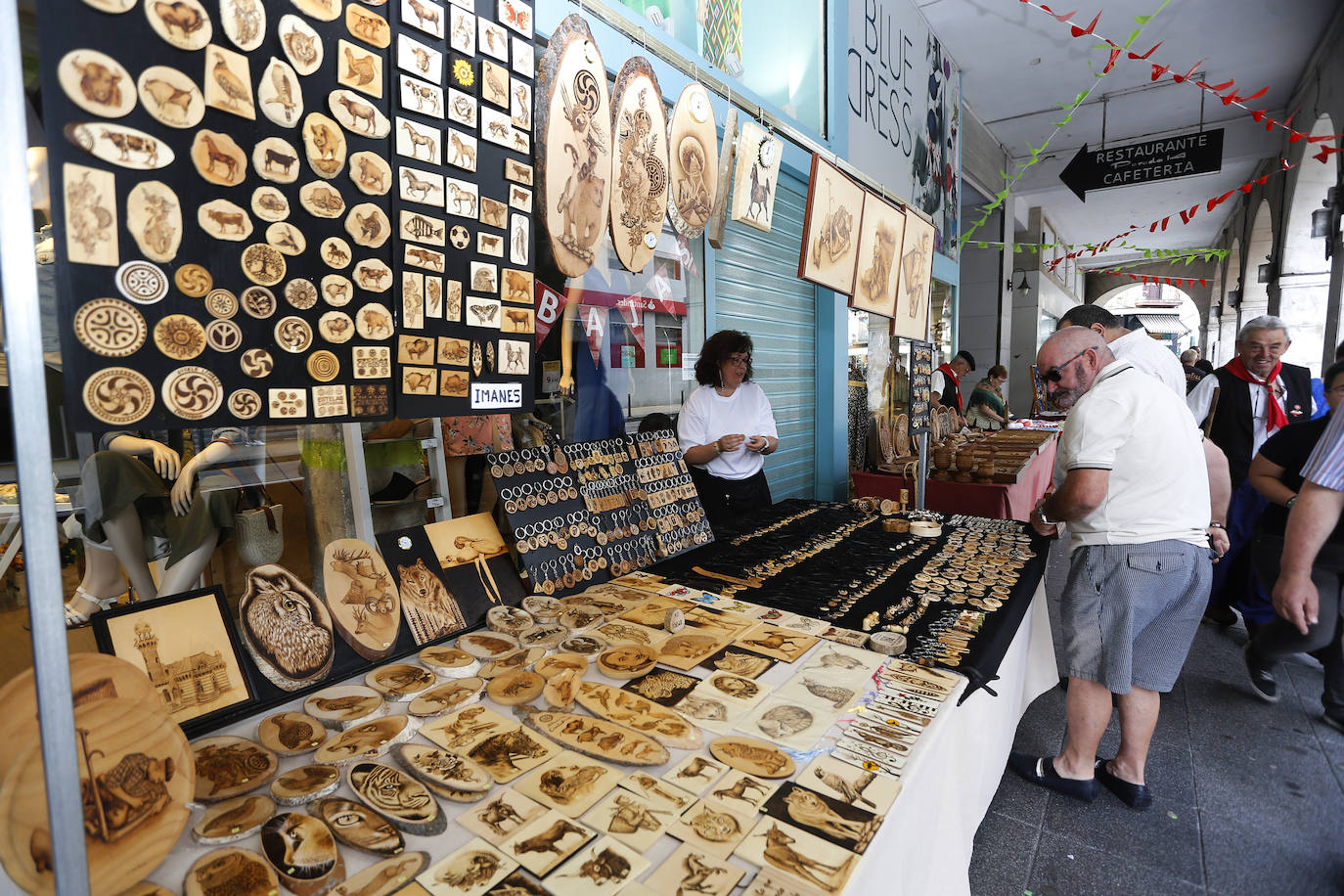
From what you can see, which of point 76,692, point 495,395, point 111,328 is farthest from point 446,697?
point 111,328

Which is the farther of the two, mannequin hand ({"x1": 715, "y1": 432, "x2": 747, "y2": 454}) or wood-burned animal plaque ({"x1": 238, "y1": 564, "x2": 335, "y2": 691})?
mannequin hand ({"x1": 715, "y1": 432, "x2": 747, "y2": 454})

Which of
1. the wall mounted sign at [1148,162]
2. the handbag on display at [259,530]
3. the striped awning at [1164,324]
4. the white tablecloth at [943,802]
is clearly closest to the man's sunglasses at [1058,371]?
the white tablecloth at [943,802]

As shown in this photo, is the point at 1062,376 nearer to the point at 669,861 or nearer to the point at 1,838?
the point at 669,861

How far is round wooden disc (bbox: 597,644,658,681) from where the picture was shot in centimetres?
142

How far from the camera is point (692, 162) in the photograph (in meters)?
2.21

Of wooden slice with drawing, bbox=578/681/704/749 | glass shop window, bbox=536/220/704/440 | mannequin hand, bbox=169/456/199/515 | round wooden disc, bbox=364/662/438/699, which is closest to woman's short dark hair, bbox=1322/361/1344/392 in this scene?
glass shop window, bbox=536/220/704/440

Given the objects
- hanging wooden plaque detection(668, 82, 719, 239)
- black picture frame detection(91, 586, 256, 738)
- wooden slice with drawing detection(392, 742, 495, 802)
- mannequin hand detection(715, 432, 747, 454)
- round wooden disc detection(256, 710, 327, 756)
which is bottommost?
wooden slice with drawing detection(392, 742, 495, 802)

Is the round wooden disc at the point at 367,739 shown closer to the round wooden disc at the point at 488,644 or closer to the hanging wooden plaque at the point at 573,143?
the round wooden disc at the point at 488,644

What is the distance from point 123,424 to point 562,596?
1.16m

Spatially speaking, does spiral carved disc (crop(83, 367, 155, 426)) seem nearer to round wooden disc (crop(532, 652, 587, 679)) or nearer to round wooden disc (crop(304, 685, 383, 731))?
round wooden disc (crop(304, 685, 383, 731))

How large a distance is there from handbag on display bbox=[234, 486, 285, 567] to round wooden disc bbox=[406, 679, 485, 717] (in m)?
1.69

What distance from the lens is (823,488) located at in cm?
540

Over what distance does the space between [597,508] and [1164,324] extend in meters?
40.3

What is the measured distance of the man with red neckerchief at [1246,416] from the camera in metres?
3.89
